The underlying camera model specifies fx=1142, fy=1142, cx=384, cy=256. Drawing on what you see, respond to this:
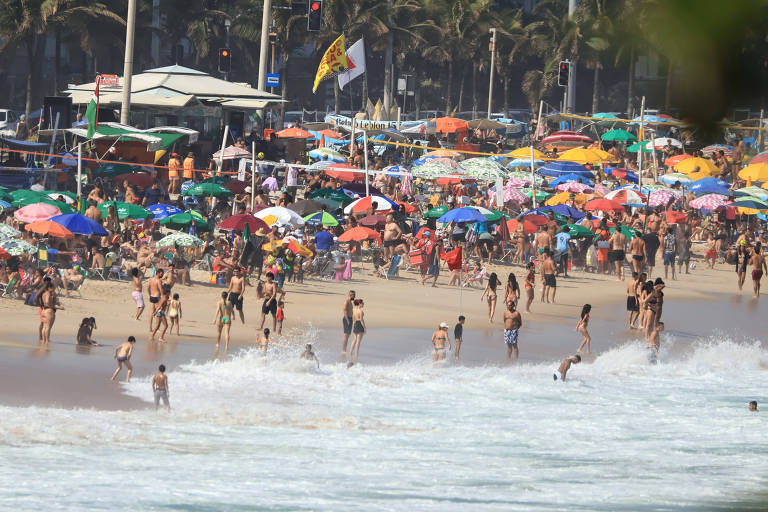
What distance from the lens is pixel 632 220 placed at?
32.0 m

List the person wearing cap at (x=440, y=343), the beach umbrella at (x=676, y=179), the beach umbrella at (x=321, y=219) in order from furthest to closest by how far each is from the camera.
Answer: the beach umbrella at (x=676, y=179), the beach umbrella at (x=321, y=219), the person wearing cap at (x=440, y=343)

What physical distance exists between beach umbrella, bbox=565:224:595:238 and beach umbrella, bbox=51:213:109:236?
11794mm

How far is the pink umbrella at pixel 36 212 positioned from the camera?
22109 millimetres

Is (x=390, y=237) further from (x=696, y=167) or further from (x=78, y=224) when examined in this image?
(x=696, y=167)

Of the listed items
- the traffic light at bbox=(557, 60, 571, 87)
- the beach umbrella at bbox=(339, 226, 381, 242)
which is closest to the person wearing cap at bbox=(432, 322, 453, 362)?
the beach umbrella at bbox=(339, 226, 381, 242)

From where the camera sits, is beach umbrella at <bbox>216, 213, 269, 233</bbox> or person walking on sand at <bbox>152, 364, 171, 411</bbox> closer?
person walking on sand at <bbox>152, 364, 171, 411</bbox>

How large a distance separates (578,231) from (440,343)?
10165mm

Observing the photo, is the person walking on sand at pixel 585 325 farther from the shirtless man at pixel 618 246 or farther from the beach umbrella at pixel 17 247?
the beach umbrella at pixel 17 247

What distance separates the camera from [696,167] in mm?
37312

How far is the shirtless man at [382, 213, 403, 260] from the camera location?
26391 millimetres

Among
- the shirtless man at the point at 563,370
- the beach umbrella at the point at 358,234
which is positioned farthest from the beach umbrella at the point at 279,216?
the shirtless man at the point at 563,370

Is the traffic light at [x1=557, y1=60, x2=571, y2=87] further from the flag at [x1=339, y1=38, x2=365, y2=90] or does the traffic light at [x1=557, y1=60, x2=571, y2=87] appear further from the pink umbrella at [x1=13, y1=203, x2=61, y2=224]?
the pink umbrella at [x1=13, y1=203, x2=61, y2=224]

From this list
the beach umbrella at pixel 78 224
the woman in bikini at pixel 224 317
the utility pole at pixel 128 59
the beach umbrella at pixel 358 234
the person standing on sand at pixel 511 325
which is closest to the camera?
the woman in bikini at pixel 224 317

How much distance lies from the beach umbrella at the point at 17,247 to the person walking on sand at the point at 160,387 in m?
6.44
